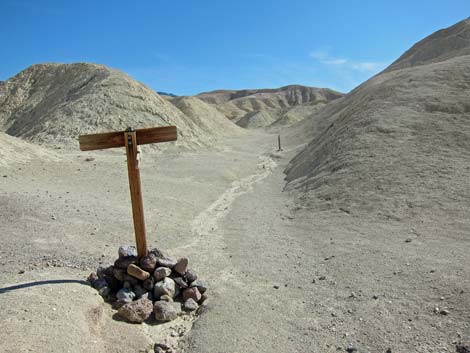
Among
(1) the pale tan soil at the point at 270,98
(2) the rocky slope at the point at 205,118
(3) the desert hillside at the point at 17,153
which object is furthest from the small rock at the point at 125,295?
(1) the pale tan soil at the point at 270,98

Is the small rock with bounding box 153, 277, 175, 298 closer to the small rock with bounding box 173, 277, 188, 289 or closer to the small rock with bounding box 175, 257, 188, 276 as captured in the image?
the small rock with bounding box 173, 277, 188, 289

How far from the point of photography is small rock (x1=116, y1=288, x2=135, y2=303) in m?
5.88

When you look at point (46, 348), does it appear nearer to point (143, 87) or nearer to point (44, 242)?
point (44, 242)

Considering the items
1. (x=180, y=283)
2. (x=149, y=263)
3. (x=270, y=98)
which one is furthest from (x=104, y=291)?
(x=270, y=98)

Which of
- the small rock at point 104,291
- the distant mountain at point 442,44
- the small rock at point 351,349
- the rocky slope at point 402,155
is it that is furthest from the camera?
the distant mountain at point 442,44

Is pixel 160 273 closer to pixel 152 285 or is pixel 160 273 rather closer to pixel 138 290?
pixel 152 285

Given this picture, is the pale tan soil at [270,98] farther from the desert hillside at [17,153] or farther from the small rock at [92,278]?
the small rock at [92,278]

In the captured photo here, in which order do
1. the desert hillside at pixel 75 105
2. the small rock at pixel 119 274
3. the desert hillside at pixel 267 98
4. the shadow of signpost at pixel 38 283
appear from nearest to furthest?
the shadow of signpost at pixel 38 283
the small rock at pixel 119 274
the desert hillside at pixel 75 105
the desert hillside at pixel 267 98

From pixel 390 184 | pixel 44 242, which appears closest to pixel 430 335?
pixel 44 242

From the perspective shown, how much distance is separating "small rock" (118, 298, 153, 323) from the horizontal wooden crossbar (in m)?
2.48

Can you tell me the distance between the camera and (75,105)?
26.9 m

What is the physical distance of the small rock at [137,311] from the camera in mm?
5535

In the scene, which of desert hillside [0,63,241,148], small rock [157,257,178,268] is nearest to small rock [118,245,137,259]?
small rock [157,257,178,268]

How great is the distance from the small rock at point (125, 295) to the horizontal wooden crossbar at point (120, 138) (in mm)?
2295
